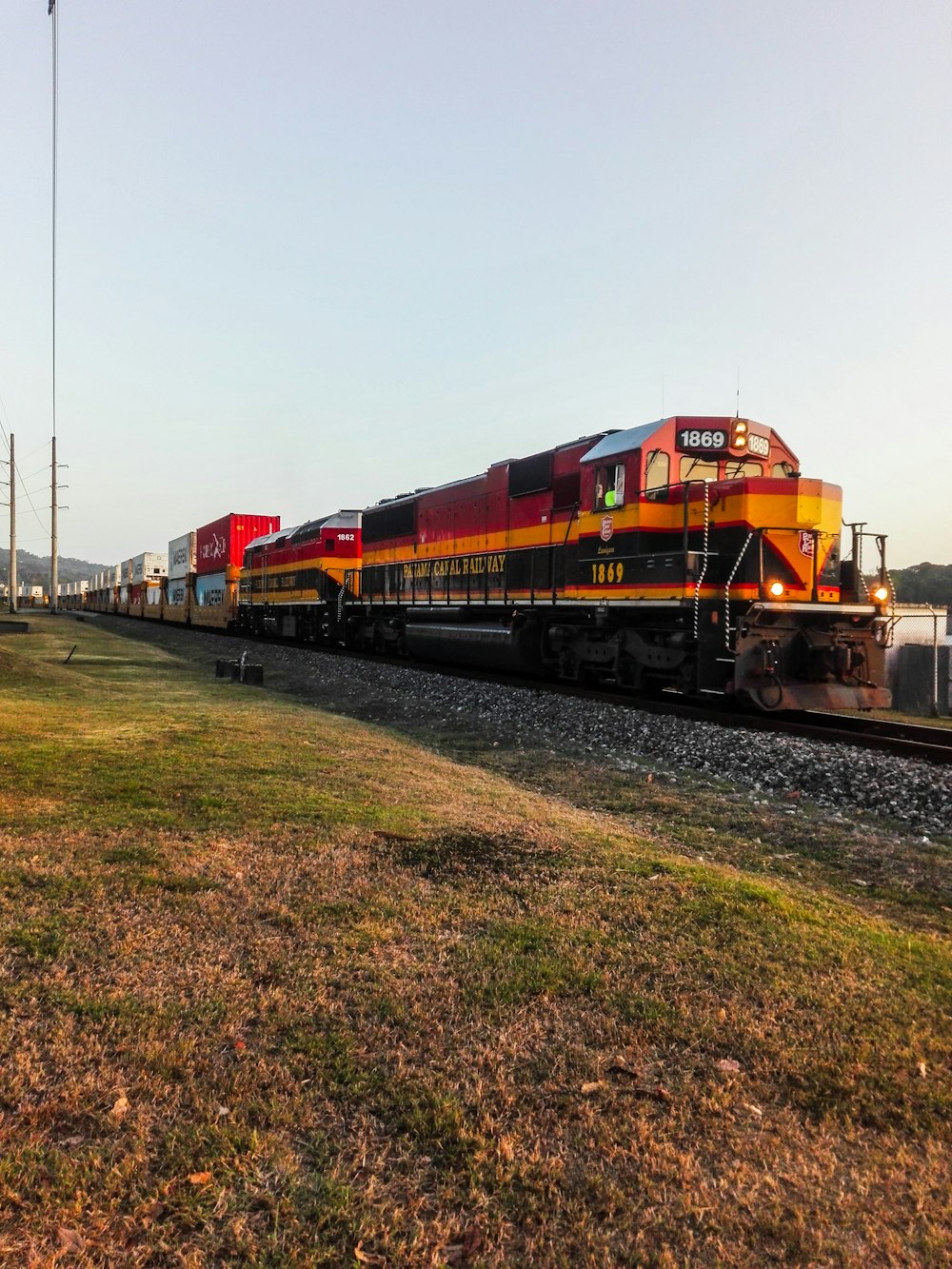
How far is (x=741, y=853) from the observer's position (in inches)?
228

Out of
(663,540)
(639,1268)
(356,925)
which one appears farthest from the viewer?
(663,540)

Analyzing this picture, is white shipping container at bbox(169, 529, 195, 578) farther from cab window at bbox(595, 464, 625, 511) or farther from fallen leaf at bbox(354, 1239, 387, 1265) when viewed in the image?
fallen leaf at bbox(354, 1239, 387, 1265)

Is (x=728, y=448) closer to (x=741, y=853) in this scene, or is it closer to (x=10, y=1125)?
(x=741, y=853)

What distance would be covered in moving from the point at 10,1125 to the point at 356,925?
1695 mm

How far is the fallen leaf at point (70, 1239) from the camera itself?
2.02m

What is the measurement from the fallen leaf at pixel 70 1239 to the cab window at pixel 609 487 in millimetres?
11122

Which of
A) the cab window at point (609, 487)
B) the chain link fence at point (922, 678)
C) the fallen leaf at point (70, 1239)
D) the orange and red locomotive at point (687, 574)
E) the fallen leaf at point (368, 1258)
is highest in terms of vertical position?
the cab window at point (609, 487)

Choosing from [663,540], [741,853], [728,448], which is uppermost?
[728,448]

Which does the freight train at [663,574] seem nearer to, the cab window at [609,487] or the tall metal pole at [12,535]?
the cab window at [609,487]

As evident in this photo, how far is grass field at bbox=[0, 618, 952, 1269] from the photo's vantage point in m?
2.16

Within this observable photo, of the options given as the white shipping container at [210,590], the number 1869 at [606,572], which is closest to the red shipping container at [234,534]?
the white shipping container at [210,590]

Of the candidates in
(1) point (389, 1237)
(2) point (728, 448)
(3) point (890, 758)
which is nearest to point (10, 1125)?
(1) point (389, 1237)

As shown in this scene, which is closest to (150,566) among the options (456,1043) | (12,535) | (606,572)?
(12,535)

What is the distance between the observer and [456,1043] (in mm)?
2951
